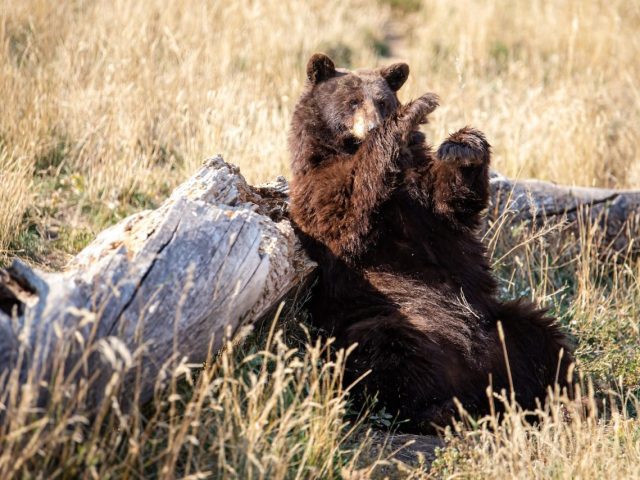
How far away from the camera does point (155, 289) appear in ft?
11.1

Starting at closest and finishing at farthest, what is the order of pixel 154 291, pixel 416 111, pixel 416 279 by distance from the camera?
pixel 154 291 < pixel 416 111 < pixel 416 279

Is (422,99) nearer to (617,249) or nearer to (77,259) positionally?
(77,259)

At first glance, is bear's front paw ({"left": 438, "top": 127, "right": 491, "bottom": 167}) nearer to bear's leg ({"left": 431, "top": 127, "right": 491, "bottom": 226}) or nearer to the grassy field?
bear's leg ({"left": 431, "top": 127, "right": 491, "bottom": 226})

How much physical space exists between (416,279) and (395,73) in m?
1.59

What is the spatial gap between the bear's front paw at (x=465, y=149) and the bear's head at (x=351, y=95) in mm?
658

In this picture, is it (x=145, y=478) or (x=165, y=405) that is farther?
(x=165, y=405)

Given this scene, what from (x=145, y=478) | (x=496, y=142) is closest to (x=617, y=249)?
(x=496, y=142)

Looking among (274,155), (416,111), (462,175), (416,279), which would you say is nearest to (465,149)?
(462,175)

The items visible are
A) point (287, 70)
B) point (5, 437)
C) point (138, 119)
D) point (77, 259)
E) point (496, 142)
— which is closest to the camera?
point (5, 437)

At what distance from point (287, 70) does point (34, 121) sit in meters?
3.38

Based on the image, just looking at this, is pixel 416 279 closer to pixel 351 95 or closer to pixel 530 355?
pixel 530 355

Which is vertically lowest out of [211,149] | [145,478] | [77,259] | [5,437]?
[145,478]

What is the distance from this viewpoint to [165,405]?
11.3ft

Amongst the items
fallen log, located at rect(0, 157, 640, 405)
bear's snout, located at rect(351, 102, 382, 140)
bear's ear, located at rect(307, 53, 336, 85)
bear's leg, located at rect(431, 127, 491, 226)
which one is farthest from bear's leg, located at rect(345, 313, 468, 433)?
bear's ear, located at rect(307, 53, 336, 85)
